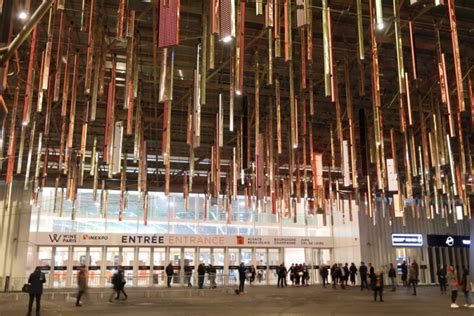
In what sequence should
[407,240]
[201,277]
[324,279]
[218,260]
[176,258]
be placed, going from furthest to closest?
[407,240]
[218,260]
[176,258]
[324,279]
[201,277]

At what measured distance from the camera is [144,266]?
28391mm

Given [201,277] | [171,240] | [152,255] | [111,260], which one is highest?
[171,240]

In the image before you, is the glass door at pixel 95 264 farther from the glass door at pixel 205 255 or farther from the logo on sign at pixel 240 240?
the logo on sign at pixel 240 240

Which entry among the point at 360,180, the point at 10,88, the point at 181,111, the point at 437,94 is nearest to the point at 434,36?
the point at 437,94

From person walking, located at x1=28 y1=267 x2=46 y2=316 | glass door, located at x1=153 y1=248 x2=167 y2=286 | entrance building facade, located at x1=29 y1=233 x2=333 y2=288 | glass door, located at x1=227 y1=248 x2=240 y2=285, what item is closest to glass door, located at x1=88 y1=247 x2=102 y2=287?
entrance building facade, located at x1=29 y1=233 x2=333 y2=288

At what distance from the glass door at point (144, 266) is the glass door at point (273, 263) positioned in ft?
24.9

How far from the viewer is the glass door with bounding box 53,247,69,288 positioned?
27062 millimetres

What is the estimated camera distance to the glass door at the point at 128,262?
91.7ft

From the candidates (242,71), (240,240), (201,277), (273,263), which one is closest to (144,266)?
(240,240)

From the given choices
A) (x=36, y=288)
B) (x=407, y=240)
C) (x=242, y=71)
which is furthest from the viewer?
(x=407, y=240)

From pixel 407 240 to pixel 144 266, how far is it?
16858 mm

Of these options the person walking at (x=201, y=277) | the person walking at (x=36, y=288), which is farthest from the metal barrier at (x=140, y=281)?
the person walking at (x=36, y=288)

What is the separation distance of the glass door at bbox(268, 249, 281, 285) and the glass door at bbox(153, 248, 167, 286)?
671 cm

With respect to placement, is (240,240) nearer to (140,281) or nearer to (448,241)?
(140,281)
